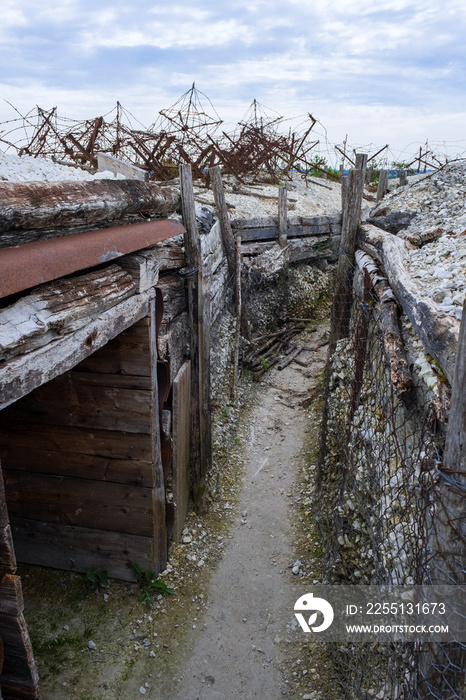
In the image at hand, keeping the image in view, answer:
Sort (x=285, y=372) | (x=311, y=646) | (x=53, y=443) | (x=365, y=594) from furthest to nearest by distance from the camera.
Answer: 1. (x=285, y=372)
2. (x=53, y=443)
3. (x=311, y=646)
4. (x=365, y=594)

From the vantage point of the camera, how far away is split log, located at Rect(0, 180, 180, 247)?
62.3 inches

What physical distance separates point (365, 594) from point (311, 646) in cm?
100

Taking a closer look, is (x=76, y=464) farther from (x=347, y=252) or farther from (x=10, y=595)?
(x=347, y=252)

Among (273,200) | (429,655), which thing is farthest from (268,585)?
(273,200)

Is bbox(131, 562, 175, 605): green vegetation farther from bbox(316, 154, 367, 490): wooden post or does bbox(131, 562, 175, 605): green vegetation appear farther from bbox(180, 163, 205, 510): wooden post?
bbox(316, 154, 367, 490): wooden post

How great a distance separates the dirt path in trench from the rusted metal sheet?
9.99 ft

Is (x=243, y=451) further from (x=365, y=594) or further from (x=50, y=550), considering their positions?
(x=365, y=594)

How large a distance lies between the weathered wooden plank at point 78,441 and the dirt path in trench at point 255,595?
1491mm

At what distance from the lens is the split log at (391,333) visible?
217 cm

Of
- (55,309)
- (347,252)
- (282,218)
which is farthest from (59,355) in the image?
(282,218)

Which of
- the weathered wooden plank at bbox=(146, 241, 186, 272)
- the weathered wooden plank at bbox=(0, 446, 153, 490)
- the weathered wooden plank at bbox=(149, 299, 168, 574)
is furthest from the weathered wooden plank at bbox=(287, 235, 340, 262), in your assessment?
the weathered wooden plank at bbox=(0, 446, 153, 490)

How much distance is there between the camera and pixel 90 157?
23.9 feet

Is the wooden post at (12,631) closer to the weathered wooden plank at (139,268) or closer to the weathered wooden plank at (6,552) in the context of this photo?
the weathered wooden plank at (6,552)

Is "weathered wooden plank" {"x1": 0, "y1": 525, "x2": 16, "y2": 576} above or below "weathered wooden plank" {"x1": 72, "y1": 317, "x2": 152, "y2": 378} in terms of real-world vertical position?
below
